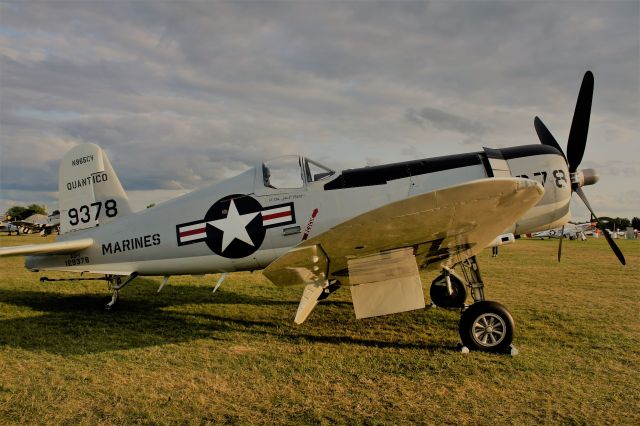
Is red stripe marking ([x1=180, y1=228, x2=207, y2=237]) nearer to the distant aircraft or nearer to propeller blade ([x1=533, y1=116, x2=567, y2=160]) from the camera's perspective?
propeller blade ([x1=533, y1=116, x2=567, y2=160])

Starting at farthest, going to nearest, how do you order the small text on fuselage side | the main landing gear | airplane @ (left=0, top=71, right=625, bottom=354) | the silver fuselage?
the small text on fuselage side
the silver fuselage
the main landing gear
airplane @ (left=0, top=71, right=625, bottom=354)

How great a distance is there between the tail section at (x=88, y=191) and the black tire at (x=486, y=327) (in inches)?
221

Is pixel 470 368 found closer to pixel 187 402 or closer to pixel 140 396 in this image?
pixel 187 402

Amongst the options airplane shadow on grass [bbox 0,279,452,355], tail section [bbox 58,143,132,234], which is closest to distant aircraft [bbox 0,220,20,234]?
airplane shadow on grass [bbox 0,279,452,355]

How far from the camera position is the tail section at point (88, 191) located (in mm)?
7098

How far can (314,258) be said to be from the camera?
14.9 ft

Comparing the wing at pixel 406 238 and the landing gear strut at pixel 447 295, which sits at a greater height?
the wing at pixel 406 238

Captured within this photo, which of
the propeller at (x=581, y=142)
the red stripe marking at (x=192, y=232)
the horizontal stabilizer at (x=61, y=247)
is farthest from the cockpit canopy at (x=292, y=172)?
the propeller at (x=581, y=142)

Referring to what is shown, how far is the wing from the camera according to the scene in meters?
3.74

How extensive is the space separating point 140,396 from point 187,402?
0.46 metres

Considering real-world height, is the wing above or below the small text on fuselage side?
below

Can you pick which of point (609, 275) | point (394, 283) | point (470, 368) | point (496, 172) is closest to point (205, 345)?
point (394, 283)

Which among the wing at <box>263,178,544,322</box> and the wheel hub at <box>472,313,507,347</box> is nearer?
the wing at <box>263,178,544,322</box>

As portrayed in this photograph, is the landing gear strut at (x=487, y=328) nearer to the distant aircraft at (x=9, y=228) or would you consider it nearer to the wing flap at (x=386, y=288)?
the wing flap at (x=386, y=288)
